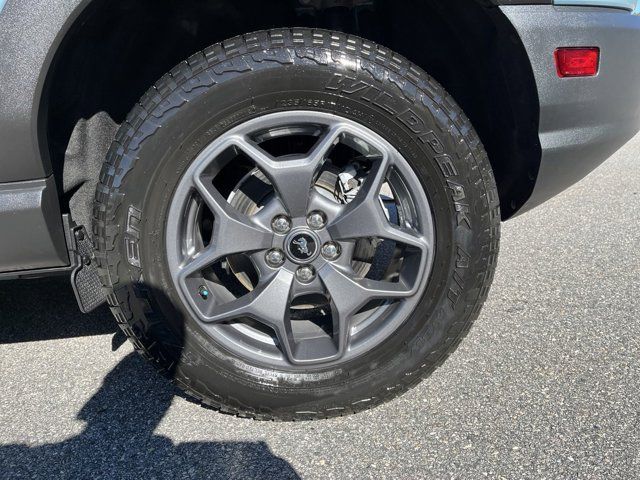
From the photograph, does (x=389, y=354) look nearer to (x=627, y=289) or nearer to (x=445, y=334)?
(x=445, y=334)

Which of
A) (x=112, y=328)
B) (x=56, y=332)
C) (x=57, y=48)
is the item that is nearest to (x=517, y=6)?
(x=57, y=48)

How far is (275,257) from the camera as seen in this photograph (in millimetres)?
1966

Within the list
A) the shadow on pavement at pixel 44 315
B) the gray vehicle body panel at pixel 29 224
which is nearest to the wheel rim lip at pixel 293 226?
the gray vehicle body panel at pixel 29 224

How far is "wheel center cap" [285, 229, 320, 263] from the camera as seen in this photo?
1.94 metres

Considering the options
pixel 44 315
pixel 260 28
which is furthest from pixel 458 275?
pixel 44 315

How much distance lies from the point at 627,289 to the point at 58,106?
2.47 m

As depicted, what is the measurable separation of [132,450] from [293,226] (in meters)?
0.87

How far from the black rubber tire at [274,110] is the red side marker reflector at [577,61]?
0.33 metres

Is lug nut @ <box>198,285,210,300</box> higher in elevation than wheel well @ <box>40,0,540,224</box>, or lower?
lower

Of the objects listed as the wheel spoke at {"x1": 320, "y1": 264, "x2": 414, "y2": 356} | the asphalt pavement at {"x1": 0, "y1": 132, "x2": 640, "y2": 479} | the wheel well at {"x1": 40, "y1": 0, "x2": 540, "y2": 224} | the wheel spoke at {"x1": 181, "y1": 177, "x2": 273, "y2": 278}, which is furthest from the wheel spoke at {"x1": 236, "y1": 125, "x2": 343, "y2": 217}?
the asphalt pavement at {"x1": 0, "y1": 132, "x2": 640, "y2": 479}

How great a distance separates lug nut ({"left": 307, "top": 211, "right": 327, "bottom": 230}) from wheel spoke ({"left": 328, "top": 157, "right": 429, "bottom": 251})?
3cm

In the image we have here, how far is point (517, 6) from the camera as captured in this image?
183 cm

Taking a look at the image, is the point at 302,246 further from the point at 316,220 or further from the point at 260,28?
the point at 260,28

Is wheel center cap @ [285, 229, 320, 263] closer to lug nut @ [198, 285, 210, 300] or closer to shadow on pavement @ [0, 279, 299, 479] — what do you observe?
lug nut @ [198, 285, 210, 300]
